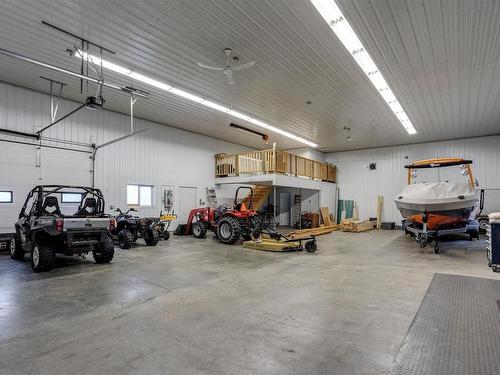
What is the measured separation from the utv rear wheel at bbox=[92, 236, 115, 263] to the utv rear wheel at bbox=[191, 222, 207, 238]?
4.52m

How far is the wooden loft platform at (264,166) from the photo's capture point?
11.9 metres

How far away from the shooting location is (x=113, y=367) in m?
2.36

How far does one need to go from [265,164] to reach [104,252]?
7.34m

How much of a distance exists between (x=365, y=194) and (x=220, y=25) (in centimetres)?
1412

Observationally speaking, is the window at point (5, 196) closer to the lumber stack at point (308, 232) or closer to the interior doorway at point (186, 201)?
the interior doorway at point (186, 201)

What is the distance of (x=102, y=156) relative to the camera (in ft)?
33.8

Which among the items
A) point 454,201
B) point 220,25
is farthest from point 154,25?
point 454,201

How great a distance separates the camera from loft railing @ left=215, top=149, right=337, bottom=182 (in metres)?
12.0

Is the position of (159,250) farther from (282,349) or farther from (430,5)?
(430,5)

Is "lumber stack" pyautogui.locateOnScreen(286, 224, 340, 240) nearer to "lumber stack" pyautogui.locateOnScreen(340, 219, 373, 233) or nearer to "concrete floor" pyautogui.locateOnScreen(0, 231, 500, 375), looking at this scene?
"lumber stack" pyautogui.locateOnScreen(340, 219, 373, 233)

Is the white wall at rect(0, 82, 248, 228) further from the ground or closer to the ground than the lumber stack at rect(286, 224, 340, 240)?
further from the ground

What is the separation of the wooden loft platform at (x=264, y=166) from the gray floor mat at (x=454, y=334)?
26.0 feet

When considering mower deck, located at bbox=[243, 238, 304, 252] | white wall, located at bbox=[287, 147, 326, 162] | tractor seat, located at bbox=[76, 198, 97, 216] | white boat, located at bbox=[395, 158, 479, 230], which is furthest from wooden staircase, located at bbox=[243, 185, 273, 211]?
tractor seat, located at bbox=[76, 198, 97, 216]

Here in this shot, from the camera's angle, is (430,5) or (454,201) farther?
(454,201)
